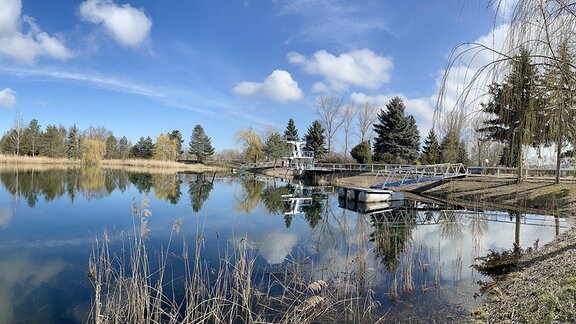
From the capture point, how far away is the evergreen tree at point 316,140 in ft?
196

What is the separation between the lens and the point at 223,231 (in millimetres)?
13375

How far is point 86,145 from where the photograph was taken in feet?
204

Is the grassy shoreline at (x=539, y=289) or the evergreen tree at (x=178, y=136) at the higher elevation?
the evergreen tree at (x=178, y=136)

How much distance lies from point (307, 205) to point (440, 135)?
756 inches

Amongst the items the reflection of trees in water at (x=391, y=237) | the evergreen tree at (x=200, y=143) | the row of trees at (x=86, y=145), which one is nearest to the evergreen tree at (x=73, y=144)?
the row of trees at (x=86, y=145)

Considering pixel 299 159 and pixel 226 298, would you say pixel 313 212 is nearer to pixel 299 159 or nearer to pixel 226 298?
pixel 226 298

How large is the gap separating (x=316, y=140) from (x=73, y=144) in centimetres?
4815

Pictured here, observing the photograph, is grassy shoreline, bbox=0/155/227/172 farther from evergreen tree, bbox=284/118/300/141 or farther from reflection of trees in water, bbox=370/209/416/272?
reflection of trees in water, bbox=370/209/416/272

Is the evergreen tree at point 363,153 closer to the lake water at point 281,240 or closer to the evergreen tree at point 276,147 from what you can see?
the evergreen tree at point 276,147

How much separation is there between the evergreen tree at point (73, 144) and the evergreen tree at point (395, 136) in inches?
2193

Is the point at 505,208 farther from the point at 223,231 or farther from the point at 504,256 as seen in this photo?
the point at 223,231

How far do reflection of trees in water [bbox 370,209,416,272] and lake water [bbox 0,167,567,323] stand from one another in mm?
39

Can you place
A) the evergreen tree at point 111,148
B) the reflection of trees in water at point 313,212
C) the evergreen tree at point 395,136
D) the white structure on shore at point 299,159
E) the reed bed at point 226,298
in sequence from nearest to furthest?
the reed bed at point 226,298
the reflection of trees in water at point 313,212
the evergreen tree at point 395,136
the white structure on shore at point 299,159
the evergreen tree at point 111,148

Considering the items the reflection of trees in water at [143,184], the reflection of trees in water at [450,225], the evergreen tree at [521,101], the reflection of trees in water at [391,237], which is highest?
the evergreen tree at [521,101]
